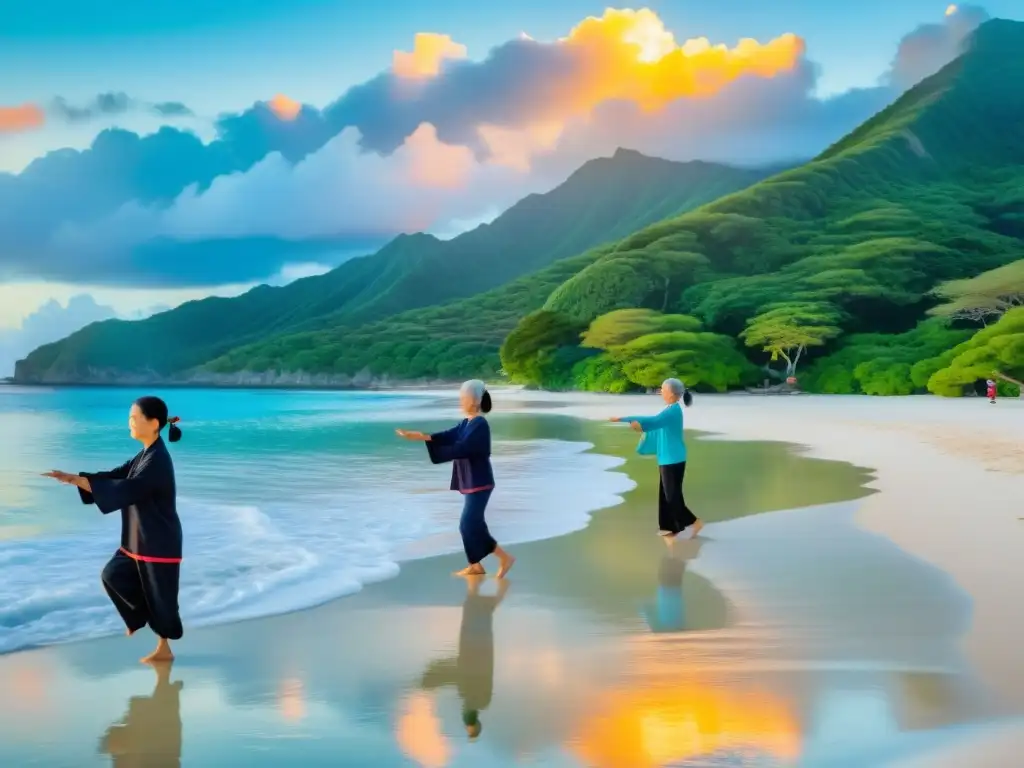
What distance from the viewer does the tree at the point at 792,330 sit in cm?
7275

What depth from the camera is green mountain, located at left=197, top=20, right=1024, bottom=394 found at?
2847 inches

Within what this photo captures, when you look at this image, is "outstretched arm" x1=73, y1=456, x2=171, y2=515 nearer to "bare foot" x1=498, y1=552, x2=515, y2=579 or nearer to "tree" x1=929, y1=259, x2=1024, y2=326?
"bare foot" x1=498, y1=552, x2=515, y2=579

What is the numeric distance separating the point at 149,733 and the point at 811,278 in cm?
8609

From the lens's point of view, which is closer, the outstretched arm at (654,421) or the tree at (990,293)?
the outstretched arm at (654,421)

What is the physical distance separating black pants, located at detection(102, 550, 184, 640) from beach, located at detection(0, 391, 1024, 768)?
0.25 metres

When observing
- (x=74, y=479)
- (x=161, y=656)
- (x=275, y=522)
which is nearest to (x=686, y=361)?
(x=275, y=522)

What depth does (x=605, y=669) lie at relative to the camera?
19.2 ft

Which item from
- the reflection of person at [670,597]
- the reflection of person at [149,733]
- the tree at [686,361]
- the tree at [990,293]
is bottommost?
the reflection of person at [670,597]

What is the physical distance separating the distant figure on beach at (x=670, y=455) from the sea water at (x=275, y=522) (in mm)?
1388

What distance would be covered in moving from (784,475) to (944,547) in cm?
783

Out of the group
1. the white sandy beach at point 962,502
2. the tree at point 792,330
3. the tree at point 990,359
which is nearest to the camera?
the white sandy beach at point 962,502

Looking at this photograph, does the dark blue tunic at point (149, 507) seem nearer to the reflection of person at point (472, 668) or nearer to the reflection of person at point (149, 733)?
the reflection of person at point (149, 733)

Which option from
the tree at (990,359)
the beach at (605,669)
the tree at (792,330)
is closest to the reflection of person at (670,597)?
the beach at (605,669)

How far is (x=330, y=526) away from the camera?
497 inches
